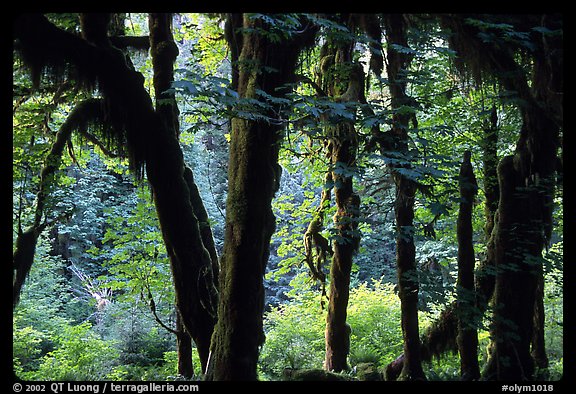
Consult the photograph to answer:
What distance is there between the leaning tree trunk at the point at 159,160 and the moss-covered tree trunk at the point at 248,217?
2026mm

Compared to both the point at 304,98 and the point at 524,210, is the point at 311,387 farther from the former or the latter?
the point at 524,210

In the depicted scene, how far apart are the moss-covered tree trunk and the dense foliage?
399 mm

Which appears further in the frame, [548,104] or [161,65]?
[161,65]

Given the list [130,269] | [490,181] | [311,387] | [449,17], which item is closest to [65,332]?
[130,269]

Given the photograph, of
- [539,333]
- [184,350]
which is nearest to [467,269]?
[539,333]

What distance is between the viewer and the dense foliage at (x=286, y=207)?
503 cm

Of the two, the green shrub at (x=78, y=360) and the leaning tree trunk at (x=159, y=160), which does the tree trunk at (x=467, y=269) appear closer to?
the leaning tree trunk at (x=159, y=160)

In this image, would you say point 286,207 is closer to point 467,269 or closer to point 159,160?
point 159,160

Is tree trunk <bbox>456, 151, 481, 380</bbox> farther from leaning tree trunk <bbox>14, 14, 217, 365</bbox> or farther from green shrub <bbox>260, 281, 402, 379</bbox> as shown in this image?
green shrub <bbox>260, 281, 402, 379</bbox>

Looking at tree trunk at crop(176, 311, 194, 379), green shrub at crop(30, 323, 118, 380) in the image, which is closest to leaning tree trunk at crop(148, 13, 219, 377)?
tree trunk at crop(176, 311, 194, 379)

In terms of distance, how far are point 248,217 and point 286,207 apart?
17.2 feet

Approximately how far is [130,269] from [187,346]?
8.44ft

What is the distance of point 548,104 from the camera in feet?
18.5

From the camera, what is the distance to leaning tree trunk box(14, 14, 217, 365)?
23.7ft
